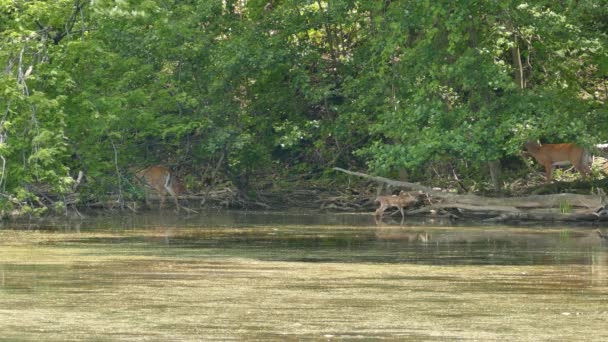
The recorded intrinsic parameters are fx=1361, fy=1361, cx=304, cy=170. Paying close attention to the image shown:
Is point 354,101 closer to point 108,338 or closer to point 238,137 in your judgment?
point 238,137

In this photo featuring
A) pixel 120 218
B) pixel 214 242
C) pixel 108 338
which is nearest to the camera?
pixel 108 338

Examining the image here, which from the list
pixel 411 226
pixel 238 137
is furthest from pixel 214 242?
pixel 238 137

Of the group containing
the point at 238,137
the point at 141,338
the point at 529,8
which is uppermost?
the point at 529,8

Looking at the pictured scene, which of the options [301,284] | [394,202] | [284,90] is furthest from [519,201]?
[301,284]

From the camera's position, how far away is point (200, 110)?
30047 millimetres

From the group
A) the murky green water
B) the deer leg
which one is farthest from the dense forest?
the murky green water

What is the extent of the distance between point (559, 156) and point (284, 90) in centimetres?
695

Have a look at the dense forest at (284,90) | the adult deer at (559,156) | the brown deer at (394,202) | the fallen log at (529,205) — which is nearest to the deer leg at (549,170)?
the adult deer at (559,156)

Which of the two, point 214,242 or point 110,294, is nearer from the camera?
point 110,294

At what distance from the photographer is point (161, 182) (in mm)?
29672

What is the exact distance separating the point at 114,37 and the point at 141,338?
20869 millimetres

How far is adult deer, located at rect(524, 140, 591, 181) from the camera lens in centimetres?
2723

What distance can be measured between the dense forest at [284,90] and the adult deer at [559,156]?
586 millimetres

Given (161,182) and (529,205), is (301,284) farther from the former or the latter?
(161,182)
